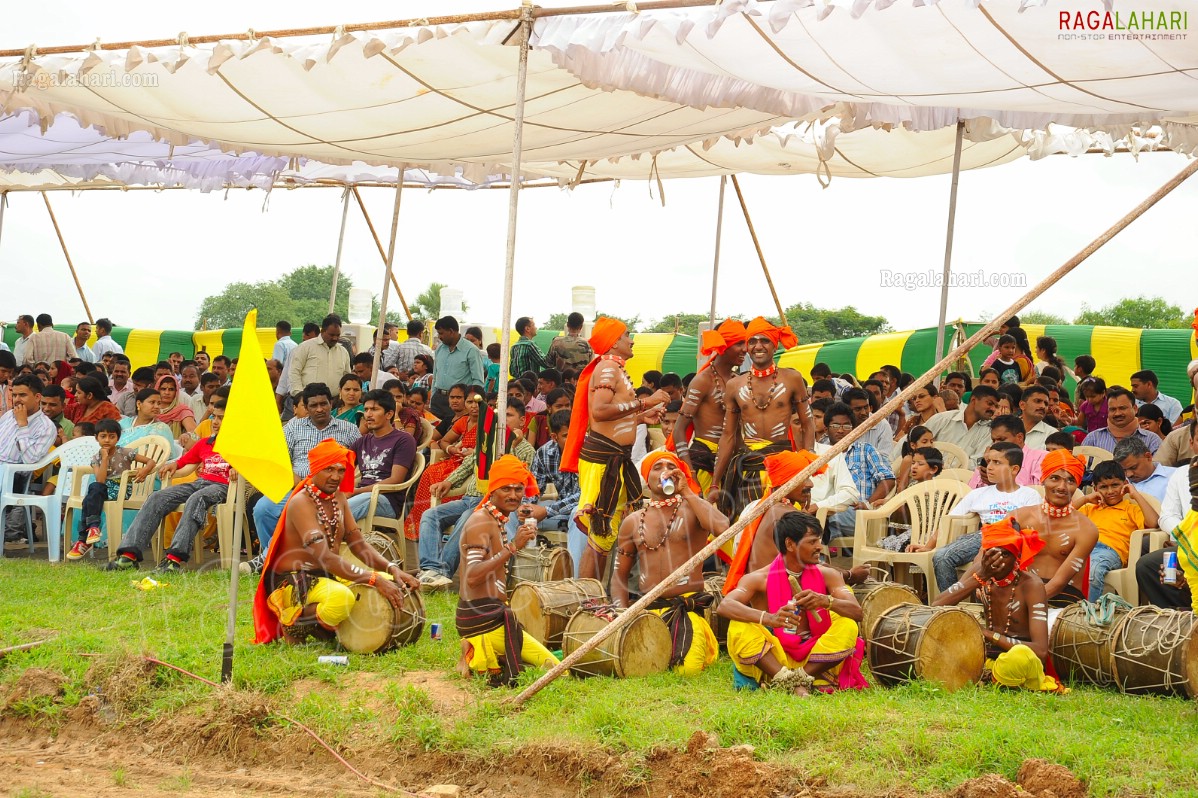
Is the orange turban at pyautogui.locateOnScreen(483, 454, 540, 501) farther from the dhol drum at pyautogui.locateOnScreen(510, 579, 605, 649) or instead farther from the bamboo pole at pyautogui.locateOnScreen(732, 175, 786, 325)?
the bamboo pole at pyautogui.locateOnScreen(732, 175, 786, 325)

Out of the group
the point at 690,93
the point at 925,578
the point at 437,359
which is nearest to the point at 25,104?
the point at 437,359

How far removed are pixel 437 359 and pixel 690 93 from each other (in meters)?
5.30

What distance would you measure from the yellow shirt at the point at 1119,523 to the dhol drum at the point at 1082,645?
0.95m

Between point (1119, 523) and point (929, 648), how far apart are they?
2035 mm

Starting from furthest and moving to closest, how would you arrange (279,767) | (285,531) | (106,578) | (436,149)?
1. (436,149)
2. (106,578)
3. (285,531)
4. (279,767)

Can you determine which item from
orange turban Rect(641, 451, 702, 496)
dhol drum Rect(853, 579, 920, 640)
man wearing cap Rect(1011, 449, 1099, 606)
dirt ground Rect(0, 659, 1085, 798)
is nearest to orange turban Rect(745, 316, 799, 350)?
orange turban Rect(641, 451, 702, 496)

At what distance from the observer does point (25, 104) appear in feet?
33.2

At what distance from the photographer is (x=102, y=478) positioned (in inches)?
448

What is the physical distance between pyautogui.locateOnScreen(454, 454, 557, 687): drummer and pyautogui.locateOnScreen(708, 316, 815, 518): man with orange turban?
7.60ft

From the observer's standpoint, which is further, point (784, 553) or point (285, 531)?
point (285, 531)

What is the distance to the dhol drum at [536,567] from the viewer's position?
29.1 feet

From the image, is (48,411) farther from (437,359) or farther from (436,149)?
(436,149)

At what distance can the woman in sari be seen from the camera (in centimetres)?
1051

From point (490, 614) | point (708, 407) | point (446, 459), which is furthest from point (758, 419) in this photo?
point (446, 459)
